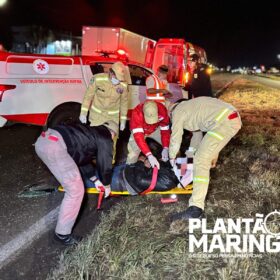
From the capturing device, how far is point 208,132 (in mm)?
4180

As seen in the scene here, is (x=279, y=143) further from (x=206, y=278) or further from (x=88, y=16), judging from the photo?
(x=88, y=16)

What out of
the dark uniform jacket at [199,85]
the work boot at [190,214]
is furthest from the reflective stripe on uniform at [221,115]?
the dark uniform jacket at [199,85]

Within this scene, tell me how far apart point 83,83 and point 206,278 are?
4828 mm

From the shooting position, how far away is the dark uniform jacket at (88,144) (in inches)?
137

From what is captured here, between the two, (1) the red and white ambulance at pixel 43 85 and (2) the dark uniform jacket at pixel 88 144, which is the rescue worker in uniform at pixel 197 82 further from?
(2) the dark uniform jacket at pixel 88 144

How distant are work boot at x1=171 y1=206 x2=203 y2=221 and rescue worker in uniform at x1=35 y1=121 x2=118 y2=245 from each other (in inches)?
38.2

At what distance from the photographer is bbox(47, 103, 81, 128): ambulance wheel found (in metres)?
6.83

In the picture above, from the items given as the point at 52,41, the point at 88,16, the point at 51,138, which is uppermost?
the point at 51,138

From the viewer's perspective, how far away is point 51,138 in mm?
3432

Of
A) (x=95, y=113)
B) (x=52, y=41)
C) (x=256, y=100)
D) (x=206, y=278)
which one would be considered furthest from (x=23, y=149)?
(x=52, y=41)

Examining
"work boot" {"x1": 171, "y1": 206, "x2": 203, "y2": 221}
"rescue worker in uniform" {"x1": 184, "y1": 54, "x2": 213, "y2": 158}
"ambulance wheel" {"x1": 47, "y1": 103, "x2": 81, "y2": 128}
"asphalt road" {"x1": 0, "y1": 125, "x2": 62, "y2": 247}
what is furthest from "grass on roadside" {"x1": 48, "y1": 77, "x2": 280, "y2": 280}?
"rescue worker in uniform" {"x1": 184, "y1": 54, "x2": 213, "y2": 158}

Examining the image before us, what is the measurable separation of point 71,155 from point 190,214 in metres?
1.47

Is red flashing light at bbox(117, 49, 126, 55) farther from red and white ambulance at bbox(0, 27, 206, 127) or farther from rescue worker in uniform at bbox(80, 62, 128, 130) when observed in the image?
rescue worker in uniform at bbox(80, 62, 128, 130)

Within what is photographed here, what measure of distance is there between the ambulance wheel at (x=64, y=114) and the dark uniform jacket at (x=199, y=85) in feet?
10.4
